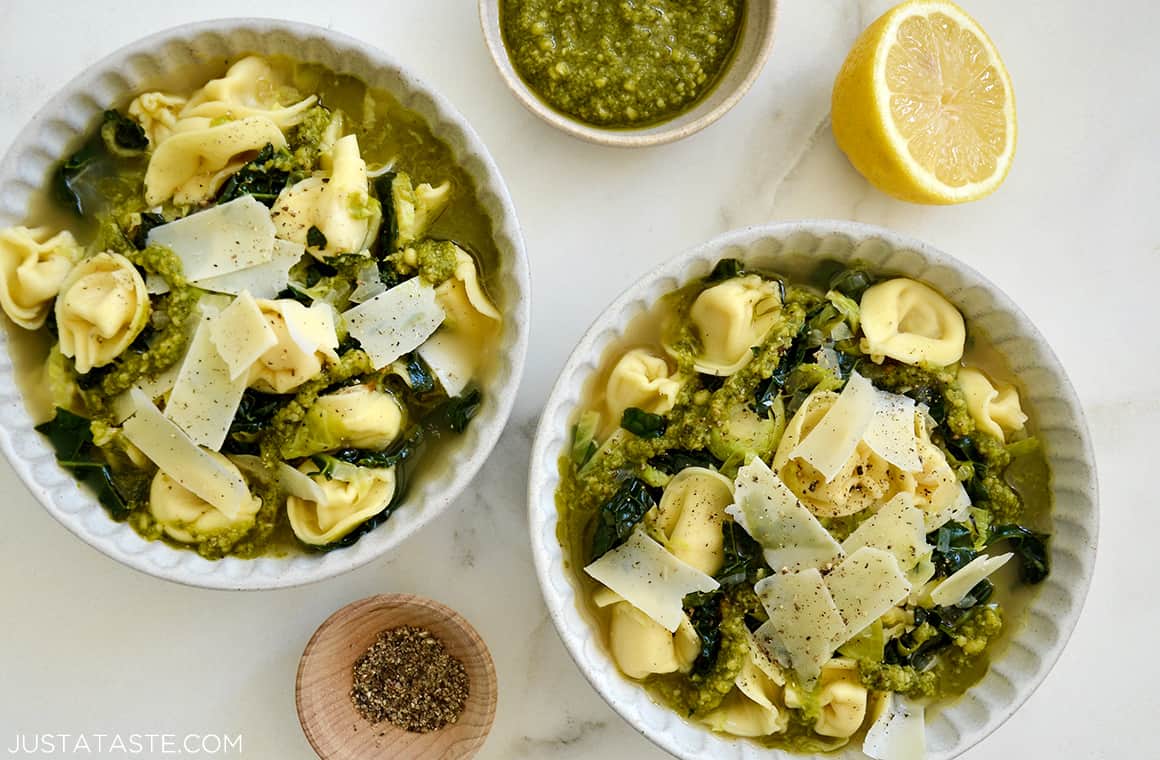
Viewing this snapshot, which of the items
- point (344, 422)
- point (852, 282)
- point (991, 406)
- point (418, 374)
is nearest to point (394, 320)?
point (418, 374)

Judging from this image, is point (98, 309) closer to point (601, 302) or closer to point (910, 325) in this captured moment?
point (601, 302)

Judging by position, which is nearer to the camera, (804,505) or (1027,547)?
(804,505)

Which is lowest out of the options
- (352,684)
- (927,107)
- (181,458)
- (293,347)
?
(352,684)

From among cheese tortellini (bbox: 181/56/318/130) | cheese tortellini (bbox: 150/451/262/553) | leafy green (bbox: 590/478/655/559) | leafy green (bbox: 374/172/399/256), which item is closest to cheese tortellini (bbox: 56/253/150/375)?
cheese tortellini (bbox: 150/451/262/553)

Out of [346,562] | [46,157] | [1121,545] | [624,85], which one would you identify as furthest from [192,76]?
[1121,545]

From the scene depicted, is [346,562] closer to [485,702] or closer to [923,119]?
[485,702]

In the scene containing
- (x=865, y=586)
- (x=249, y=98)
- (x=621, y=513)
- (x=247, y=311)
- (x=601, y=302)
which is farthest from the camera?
(x=601, y=302)

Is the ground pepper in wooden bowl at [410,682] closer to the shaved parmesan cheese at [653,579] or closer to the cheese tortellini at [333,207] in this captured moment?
the shaved parmesan cheese at [653,579]

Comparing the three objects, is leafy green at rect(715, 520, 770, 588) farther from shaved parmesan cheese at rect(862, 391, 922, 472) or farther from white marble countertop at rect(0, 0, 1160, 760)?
white marble countertop at rect(0, 0, 1160, 760)
